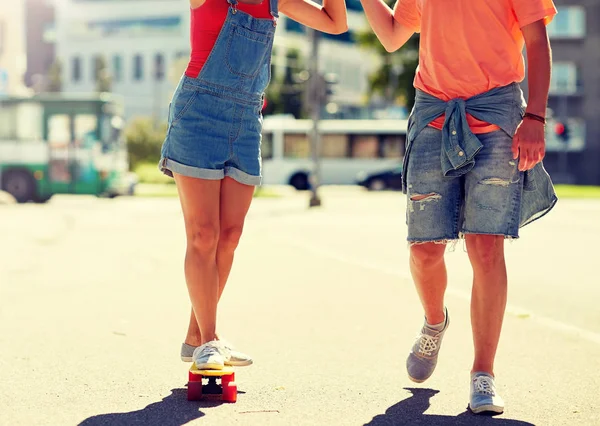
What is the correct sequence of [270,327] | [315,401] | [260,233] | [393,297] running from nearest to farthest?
1. [315,401]
2. [270,327]
3. [393,297]
4. [260,233]

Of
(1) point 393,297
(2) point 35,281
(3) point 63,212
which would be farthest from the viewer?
(3) point 63,212

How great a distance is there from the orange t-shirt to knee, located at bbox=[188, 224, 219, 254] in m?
0.95

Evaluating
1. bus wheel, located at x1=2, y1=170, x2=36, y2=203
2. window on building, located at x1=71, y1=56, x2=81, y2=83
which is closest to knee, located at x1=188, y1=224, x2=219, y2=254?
Answer: bus wheel, located at x1=2, y1=170, x2=36, y2=203

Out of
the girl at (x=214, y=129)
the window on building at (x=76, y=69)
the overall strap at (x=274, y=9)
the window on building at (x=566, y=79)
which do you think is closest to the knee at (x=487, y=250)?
the girl at (x=214, y=129)

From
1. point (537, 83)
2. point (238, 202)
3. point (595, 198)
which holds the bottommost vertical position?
point (595, 198)

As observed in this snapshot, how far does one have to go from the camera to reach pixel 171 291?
26.7ft

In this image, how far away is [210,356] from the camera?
4184 mm

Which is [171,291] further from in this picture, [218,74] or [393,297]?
[218,74]

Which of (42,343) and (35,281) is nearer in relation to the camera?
(42,343)

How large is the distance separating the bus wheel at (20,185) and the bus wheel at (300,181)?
1714cm

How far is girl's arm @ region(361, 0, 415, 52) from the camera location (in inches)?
185

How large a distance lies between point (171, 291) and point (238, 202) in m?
3.69

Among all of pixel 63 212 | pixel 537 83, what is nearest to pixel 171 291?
pixel 537 83

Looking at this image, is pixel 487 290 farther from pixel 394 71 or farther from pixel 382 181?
pixel 394 71
